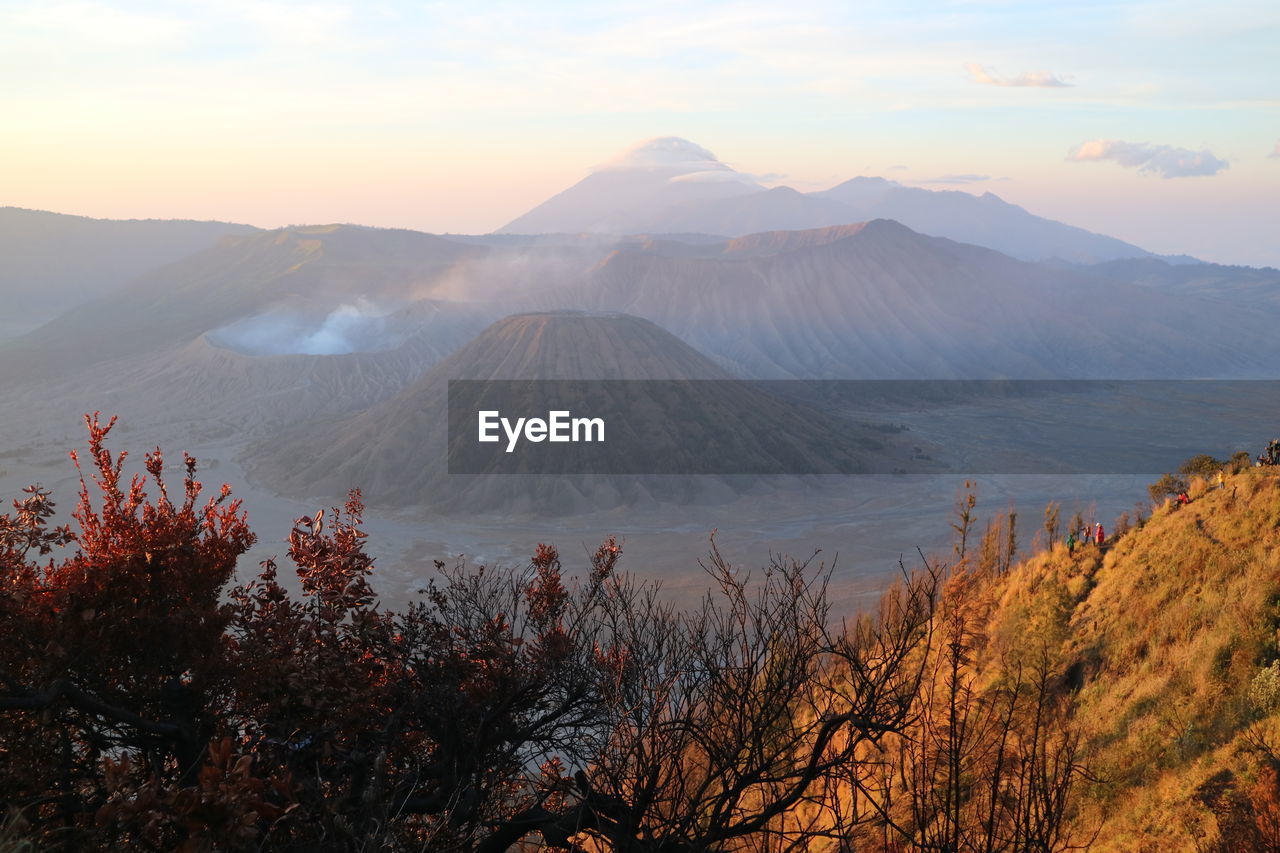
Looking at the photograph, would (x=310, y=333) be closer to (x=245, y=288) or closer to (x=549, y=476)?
(x=245, y=288)

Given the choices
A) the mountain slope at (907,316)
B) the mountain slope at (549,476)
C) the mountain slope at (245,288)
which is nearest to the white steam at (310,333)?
the mountain slope at (245,288)

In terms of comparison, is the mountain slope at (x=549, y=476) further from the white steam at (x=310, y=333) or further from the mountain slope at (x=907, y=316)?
the white steam at (x=310, y=333)

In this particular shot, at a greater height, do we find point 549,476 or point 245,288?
point 245,288

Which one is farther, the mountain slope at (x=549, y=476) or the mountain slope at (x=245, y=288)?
the mountain slope at (x=245, y=288)

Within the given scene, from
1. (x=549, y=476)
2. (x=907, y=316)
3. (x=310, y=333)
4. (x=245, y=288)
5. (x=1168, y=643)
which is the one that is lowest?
(x=549, y=476)

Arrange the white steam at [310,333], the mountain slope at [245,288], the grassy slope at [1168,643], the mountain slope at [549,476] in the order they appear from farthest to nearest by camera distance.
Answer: the mountain slope at [245,288] < the white steam at [310,333] < the mountain slope at [549,476] < the grassy slope at [1168,643]

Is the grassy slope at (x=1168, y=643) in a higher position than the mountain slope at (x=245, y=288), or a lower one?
lower

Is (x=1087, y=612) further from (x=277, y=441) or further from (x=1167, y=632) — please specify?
(x=277, y=441)

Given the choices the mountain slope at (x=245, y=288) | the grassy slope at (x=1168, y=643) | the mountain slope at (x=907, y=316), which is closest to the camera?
the grassy slope at (x=1168, y=643)

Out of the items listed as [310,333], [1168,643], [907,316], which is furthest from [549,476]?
[907,316]
